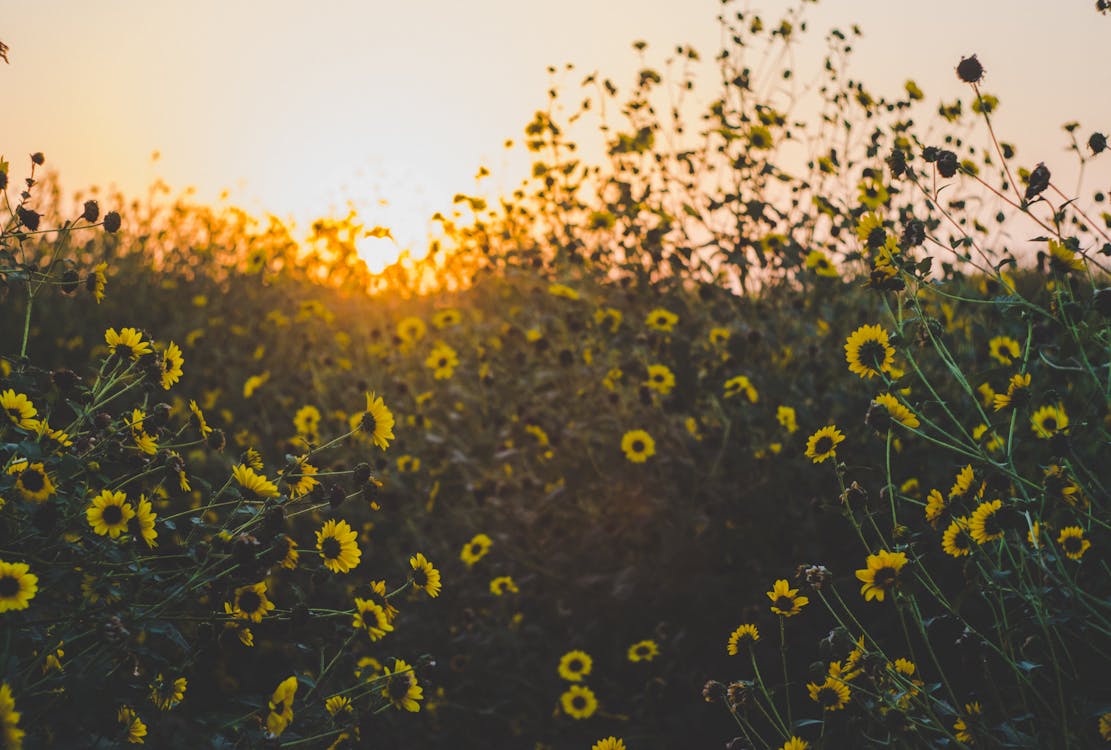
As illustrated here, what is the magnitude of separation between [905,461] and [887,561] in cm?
117

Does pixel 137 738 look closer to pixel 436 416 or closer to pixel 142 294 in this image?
pixel 436 416

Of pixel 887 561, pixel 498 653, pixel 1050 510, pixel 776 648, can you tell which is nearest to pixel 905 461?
pixel 1050 510

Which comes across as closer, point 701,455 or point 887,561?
point 887,561

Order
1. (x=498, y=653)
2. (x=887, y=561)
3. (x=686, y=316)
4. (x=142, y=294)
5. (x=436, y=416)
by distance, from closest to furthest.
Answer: (x=887, y=561) < (x=498, y=653) < (x=686, y=316) < (x=436, y=416) < (x=142, y=294)

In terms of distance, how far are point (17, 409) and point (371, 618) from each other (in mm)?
734

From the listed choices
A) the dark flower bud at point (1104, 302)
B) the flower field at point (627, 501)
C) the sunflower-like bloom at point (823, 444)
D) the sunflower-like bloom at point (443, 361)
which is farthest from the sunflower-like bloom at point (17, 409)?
the sunflower-like bloom at point (443, 361)

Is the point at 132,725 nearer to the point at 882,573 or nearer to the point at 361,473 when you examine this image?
the point at 361,473

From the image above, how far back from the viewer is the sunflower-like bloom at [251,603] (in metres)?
1.61

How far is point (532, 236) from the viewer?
13.7 ft

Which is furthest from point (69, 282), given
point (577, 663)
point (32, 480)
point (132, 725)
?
point (577, 663)

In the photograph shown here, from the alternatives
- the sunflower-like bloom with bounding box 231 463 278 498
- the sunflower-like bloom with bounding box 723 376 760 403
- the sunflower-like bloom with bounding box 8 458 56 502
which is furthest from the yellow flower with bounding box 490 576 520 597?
the sunflower-like bloom with bounding box 8 458 56 502

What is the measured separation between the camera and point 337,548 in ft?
5.71

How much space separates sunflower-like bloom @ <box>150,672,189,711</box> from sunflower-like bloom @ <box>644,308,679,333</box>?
1.87 metres

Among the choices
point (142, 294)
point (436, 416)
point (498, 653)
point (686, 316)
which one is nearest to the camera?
point (498, 653)
